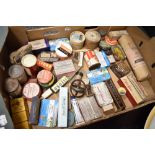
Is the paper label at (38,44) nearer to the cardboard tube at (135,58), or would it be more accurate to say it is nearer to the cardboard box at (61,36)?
the cardboard box at (61,36)

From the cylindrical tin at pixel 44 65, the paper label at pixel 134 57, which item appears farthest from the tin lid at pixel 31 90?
the paper label at pixel 134 57

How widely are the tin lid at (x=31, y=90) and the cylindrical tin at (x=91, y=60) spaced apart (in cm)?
31

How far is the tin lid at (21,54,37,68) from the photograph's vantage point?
0.95 m

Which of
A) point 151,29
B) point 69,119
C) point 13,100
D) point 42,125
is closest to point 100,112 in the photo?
point 69,119

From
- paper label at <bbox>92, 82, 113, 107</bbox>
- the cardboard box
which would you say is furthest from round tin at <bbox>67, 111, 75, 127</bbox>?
the cardboard box

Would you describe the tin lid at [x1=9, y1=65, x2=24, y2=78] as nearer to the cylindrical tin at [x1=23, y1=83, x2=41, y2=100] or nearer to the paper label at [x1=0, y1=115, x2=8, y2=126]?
the cylindrical tin at [x1=23, y1=83, x2=41, y2=100]

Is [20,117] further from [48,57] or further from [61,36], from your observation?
[61,36]

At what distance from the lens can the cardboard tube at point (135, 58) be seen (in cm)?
104

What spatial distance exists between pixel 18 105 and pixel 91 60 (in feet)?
1.47

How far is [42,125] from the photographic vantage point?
876 millimetres

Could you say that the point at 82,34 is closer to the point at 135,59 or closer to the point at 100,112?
the point at 135,59

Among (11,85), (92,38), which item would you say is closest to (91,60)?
(92,38)

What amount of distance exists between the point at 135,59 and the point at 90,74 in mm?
274

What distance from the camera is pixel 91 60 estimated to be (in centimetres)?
105
